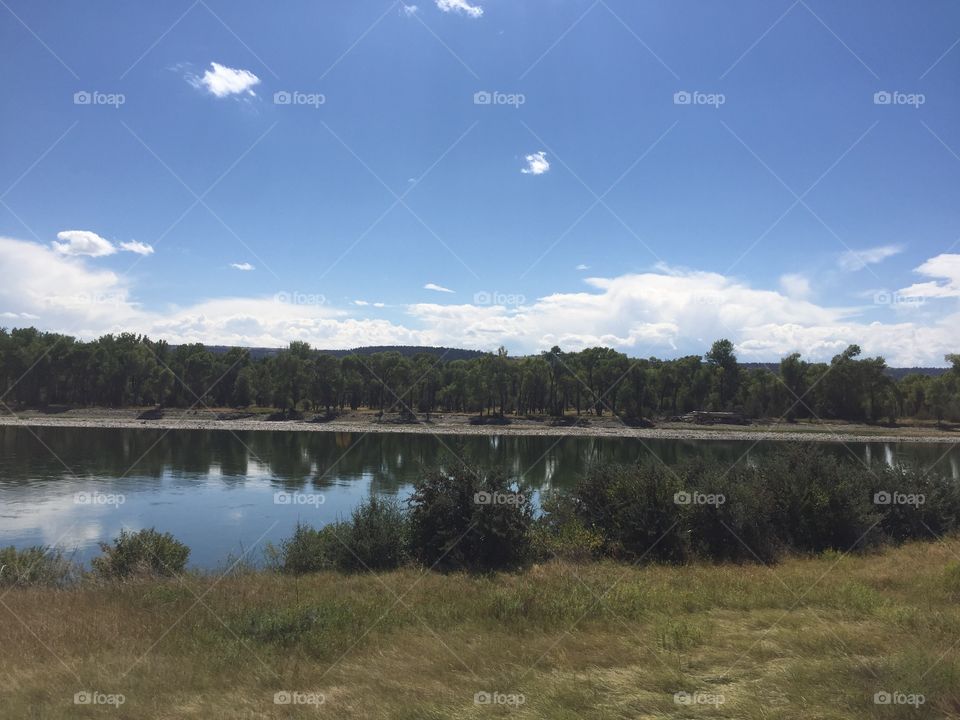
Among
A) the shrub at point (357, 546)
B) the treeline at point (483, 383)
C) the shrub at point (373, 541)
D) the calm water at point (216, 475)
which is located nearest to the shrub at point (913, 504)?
the calm water at point (216, 475)

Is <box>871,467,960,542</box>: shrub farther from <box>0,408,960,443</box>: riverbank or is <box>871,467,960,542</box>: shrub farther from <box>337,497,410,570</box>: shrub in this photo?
<box>0,408,960,443</box>: riverbank

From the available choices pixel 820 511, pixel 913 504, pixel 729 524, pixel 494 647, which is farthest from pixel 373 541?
pixel 913 504

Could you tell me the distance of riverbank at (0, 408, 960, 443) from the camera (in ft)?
320

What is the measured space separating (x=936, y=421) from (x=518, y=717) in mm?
140366

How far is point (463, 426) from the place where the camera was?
107562 millimetres

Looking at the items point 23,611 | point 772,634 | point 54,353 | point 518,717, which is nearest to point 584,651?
point 518,717

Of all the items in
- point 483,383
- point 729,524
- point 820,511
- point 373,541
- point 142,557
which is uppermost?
point 483,383

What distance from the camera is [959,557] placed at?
15.1m

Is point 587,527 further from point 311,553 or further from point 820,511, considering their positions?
point 311,553

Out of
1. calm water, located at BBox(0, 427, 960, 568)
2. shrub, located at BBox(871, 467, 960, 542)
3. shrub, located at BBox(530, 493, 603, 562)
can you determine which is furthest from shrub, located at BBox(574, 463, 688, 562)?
shrub, located at BBox(871, 467, 960, 542)

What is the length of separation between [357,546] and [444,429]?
88.1 meters

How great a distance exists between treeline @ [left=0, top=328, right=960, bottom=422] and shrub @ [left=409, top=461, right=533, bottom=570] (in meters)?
98.5

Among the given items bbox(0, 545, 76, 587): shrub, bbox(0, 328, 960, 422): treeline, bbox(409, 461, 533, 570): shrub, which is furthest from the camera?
bbox(0, 328, 960, 422): treeline

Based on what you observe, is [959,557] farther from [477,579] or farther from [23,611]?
[23,611]
